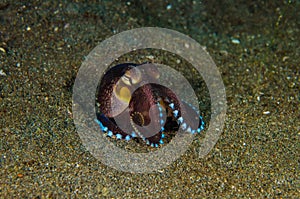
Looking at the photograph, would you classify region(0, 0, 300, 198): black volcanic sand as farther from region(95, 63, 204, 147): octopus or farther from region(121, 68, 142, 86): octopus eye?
region(121, 68, 142, 86): octopus eye

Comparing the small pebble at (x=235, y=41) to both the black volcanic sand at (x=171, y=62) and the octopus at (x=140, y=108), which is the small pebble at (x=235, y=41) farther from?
the octopus at (x=140, y=108)

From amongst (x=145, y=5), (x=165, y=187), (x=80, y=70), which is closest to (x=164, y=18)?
(x=145, y=5)

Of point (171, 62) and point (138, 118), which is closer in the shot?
point (138, 118)

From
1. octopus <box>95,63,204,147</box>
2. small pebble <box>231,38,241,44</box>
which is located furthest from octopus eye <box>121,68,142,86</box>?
small pebble <box>231,38,241,44</box>

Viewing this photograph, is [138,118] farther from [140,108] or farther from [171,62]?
[171,62]

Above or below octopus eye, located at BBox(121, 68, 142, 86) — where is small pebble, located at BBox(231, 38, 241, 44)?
below

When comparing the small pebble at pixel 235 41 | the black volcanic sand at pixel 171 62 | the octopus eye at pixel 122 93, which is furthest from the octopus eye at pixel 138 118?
the small pebble at pixel 235 41

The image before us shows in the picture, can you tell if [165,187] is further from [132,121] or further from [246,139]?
[246,139]

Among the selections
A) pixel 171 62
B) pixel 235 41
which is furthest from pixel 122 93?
pixel 235 41
